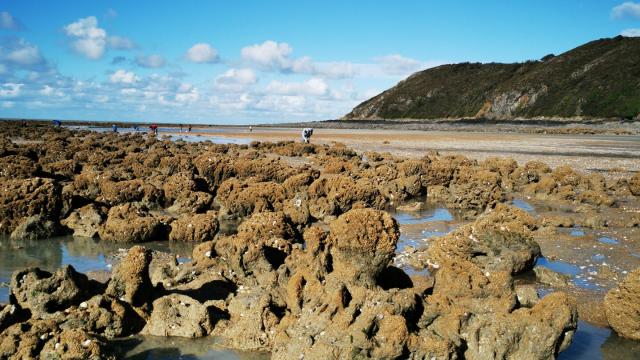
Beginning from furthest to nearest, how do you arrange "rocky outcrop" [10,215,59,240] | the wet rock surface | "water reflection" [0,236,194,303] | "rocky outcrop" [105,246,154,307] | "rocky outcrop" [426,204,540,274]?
"rocky outcrop" [10,215,59,240], "water reflection" [0,236,194,303], "rocky outcrop" [426,204,540,274], "rocky outcrop" [105,246,154,307], the wet rock surface

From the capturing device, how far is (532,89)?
409 ft

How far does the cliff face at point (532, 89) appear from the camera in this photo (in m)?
104

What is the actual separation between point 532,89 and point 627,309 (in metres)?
128

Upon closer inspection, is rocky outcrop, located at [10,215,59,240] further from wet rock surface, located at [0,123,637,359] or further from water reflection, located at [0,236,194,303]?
water reflection, located at [0,236,194,303]

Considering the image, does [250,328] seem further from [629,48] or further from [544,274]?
[629,48]

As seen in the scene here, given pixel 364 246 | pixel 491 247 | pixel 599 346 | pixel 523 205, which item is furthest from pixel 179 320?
pixel 523 205

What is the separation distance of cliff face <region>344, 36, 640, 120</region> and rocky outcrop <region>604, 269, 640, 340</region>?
321 feet

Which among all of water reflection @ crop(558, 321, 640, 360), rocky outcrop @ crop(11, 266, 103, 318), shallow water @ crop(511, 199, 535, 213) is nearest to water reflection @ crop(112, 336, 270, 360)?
rocky outcrop @ crop(11, 266, 103, 318)

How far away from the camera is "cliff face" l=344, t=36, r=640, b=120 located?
340 ft

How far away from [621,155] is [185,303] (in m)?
36.5

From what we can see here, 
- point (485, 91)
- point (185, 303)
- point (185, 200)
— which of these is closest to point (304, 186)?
point (185, 200)

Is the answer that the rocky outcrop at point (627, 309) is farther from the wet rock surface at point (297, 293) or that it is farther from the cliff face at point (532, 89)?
the cliff face at point (532, 89)

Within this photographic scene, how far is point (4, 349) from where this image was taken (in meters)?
5.85

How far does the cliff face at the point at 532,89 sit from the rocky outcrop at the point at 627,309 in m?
97.9
